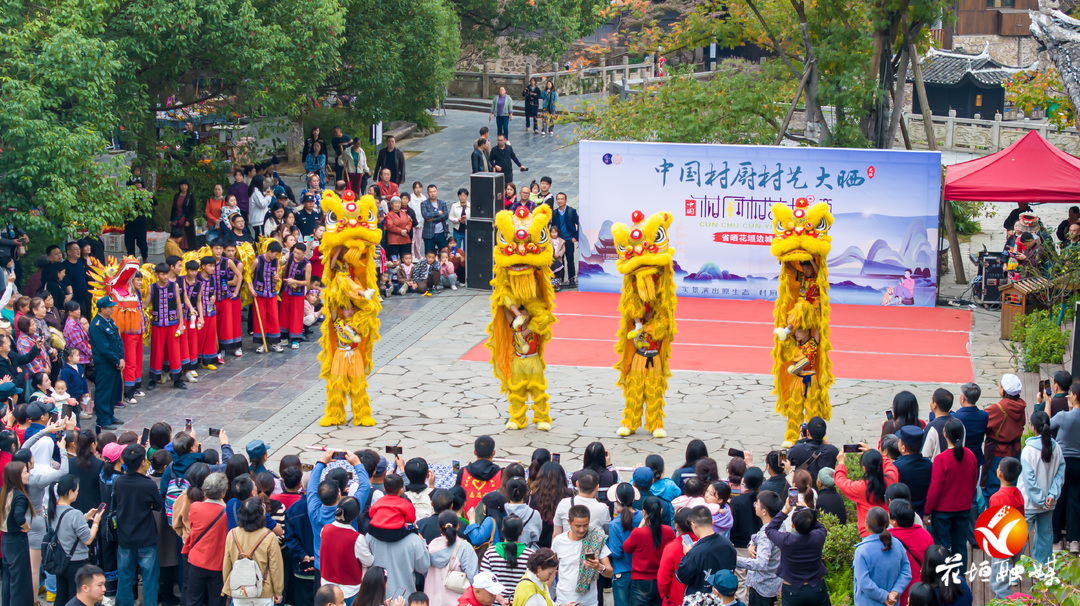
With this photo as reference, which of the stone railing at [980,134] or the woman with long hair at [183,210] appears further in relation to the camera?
the stone railing at [980,134]

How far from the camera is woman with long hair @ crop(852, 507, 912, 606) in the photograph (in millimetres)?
7180

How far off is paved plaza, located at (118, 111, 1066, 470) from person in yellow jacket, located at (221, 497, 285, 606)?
4.08 metres

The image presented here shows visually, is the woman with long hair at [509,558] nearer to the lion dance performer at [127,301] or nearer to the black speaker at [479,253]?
the lion dance performer at [127,301]

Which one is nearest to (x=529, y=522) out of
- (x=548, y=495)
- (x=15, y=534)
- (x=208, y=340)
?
(x=548, y=495)

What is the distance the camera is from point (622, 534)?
25.5 feet

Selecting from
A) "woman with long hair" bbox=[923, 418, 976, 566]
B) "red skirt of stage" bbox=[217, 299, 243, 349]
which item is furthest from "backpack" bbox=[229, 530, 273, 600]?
"red skirt of stage" bbox=[217, 299, 243, 349]

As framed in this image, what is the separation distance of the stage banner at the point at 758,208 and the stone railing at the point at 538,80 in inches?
580

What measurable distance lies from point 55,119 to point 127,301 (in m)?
2.74

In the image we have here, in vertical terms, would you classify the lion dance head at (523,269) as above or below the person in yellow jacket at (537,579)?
above

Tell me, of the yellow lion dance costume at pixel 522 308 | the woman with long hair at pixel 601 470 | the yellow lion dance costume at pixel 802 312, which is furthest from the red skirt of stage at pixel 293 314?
the woman with long hair at pixel 601 470

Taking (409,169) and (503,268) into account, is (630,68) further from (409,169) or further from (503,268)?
(503,268)

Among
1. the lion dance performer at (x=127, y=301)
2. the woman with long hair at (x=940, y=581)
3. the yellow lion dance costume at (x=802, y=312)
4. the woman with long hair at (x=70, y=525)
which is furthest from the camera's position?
the lion dance performer at (x=127, y=301)

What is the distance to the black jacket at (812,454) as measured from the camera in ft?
29.3

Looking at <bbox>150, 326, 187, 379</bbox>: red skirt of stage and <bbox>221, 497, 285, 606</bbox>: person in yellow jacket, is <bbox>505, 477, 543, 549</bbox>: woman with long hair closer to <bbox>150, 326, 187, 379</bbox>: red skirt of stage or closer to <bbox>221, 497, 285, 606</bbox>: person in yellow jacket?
<bbox>221, 497, 285, 606</bbox>: person in yellow jacket
